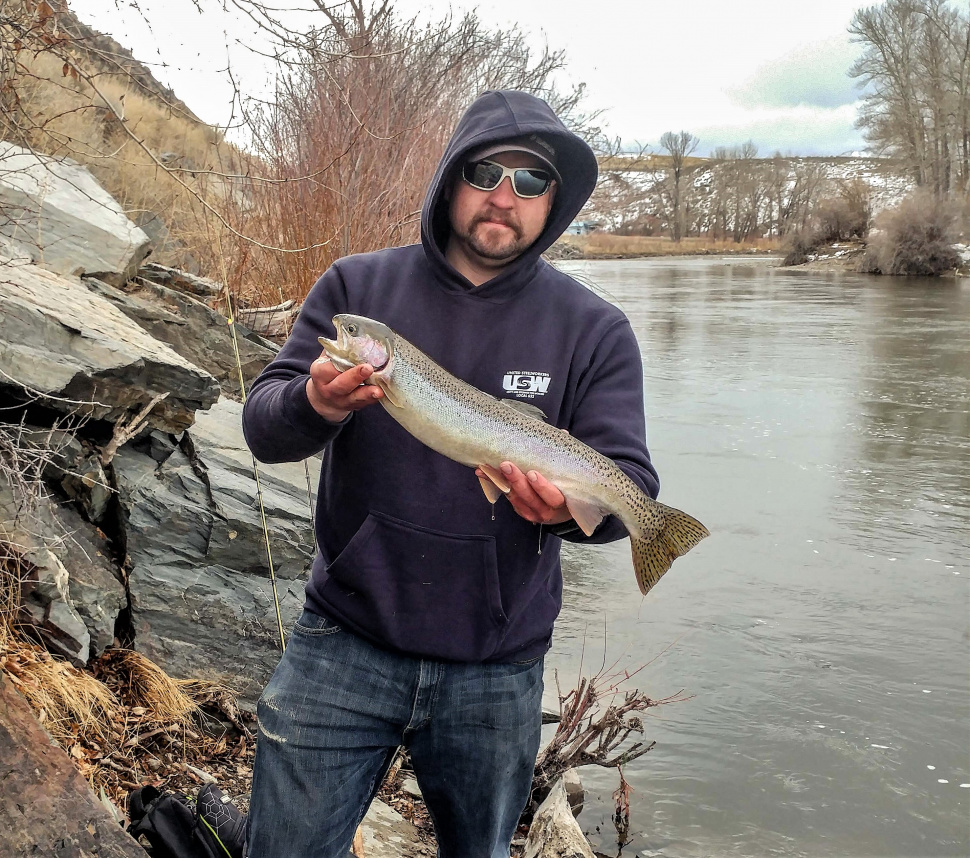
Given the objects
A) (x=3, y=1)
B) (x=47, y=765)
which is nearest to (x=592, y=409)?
(x=47, y=765)

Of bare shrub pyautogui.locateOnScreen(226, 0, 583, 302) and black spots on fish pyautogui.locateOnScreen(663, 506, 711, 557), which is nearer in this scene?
black spots on fish pyautogui.locateOnScreen(663, 506, 711, 557)

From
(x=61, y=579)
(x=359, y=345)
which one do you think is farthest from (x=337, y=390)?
(x=61, y=579)

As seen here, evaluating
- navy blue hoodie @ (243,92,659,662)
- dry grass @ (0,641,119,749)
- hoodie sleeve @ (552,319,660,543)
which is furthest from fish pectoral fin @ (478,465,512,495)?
dry grass @ (0,641,119,749)

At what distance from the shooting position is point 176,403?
15.8 feet

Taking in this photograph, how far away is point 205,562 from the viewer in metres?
4.66

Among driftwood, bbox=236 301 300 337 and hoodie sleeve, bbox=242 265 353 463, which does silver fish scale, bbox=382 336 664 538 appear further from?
driftwood, bbox=236 301 300 337

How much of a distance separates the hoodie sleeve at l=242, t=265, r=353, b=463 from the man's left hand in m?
0.48

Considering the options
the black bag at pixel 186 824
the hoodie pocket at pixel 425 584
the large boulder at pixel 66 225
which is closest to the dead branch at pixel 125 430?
the large boulder at pixel 66 225

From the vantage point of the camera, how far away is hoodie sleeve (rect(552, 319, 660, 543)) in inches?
108

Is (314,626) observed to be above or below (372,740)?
above

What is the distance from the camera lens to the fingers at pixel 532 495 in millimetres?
2557

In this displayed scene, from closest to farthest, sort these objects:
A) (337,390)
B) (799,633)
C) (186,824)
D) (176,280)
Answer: (337,390) < (186,824) < (799,633) < (176,280)

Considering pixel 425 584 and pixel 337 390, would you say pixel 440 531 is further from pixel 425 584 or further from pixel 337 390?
pixel 337 390

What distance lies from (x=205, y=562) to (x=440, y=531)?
95.4 inches
